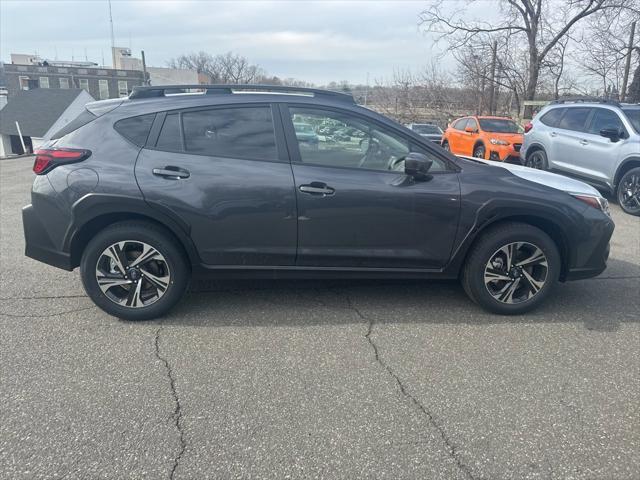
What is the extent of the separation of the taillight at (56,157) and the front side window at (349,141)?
5.32 feet

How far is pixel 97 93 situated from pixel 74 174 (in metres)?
88.9

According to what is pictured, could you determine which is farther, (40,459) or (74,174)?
(74,174)

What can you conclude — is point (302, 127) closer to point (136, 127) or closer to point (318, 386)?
point (136, 127)

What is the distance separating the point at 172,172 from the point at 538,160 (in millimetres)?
9015

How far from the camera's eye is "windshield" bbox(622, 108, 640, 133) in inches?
329

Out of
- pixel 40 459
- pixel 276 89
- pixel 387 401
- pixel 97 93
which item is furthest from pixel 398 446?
pixel 97 93

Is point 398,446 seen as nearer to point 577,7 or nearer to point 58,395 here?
point 58,395

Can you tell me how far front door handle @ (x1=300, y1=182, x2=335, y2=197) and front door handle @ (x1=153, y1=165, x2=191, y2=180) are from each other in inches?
34.2

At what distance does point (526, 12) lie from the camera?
26.7m

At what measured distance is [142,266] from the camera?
3695 mm

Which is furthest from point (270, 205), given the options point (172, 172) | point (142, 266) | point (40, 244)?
point (40, 244)

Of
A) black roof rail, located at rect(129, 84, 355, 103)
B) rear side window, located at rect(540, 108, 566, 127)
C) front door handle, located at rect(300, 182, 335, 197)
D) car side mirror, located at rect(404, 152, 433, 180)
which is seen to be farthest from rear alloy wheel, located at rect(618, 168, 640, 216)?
front door handle, located at rect(300, 182, 335, 197)

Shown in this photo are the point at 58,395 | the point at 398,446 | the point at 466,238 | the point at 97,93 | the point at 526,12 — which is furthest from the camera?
the point at 97,93

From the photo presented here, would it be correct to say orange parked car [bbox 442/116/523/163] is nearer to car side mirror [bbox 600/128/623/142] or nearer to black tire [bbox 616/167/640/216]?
car side mirror [bbox 600/128/623/142]
